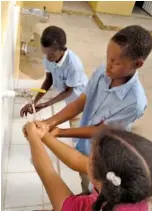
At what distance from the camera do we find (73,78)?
1.51 meters

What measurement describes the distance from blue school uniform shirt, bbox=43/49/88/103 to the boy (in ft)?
1.18

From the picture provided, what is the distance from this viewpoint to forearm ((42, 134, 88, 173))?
88 centimetres

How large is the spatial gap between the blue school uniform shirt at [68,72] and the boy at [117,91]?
36 centimetres

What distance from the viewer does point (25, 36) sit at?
8.18ft

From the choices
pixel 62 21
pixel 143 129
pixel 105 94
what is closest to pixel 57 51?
pixel 105 94

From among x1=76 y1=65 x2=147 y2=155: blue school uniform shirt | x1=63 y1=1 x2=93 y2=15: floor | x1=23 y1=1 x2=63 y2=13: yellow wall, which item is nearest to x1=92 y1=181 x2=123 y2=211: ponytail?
x1=76 y1=65 x2=147 y2=155: blue school uniform shirt

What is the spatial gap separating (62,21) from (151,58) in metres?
1.33

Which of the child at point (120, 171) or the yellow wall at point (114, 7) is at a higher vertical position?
the yellow wall at point (114, 7)

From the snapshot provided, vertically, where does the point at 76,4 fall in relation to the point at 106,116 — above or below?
above

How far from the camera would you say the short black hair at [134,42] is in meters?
0.89

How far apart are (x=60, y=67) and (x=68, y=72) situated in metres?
0.06

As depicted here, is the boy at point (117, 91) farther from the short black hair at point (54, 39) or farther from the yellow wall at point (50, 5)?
the yellow wall at point (50, 5)

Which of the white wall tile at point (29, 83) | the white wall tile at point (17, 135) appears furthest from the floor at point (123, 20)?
the white wall tile at point (17, 135)

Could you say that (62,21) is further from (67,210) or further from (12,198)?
(67,210)
